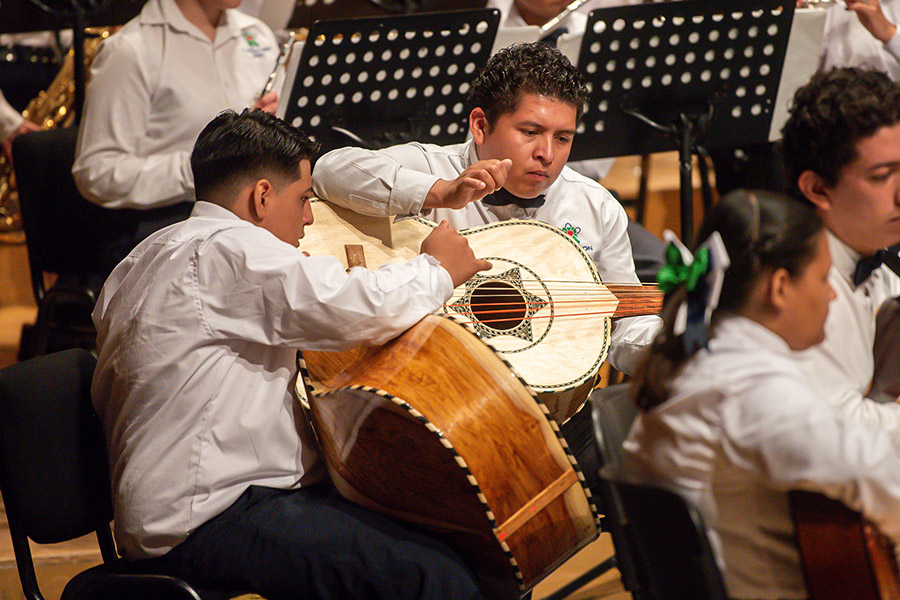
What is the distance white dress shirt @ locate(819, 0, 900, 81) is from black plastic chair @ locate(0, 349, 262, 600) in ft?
10.7

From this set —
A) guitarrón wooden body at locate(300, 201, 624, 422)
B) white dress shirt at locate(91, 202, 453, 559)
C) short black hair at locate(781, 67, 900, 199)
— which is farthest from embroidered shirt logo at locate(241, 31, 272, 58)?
short black hair at locate(781, 67, 900, 199)

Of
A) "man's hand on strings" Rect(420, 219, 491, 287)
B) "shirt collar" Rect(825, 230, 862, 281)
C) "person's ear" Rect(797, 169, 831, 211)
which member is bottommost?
"man's hand on strings" Rect(420, 219, 491, 287)

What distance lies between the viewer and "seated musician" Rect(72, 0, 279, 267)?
3.45 metres

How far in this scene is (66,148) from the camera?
11.9 feet

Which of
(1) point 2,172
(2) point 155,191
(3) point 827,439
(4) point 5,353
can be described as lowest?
(4) point 5,353

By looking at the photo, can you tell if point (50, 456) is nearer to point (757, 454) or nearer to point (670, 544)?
point (670, 544)

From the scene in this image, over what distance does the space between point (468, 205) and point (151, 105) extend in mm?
1412

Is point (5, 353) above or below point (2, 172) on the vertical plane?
below

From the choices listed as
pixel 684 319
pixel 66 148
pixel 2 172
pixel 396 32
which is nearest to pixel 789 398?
pixel 684 319

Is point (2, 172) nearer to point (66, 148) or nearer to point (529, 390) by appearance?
point (66, 148)

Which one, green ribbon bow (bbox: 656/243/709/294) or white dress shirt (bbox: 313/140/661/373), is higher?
green ribbon bow (bbox: 656/243/709/294)

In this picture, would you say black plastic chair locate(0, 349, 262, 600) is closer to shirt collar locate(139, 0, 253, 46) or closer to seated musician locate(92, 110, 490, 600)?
seated musician locate(92, 110, 490, 600)

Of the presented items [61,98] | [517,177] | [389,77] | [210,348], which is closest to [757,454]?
[210,348]

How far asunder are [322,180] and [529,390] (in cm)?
107
